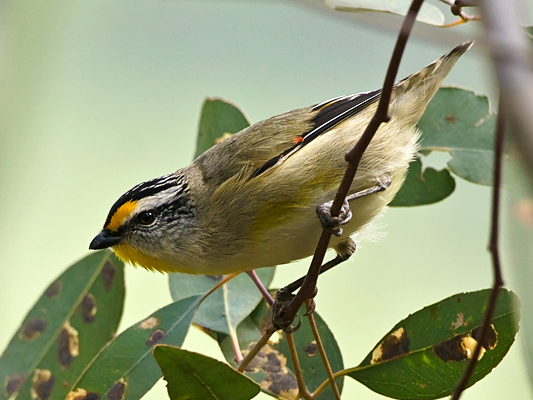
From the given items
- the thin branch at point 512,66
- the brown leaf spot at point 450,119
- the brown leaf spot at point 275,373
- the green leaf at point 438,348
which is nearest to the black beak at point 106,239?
the brown leaf spot at point 275,373

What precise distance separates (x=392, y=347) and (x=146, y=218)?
1.09m

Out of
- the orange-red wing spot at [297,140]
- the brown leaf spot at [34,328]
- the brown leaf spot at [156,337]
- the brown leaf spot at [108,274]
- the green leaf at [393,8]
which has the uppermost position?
the green leaf at [393,8]

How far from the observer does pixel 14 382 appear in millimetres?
2656

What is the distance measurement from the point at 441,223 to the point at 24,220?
3.65m

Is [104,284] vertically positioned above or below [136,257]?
below

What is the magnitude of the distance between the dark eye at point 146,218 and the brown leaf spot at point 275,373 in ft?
2.33

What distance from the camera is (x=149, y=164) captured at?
508 cm

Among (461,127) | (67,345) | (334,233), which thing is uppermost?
(334,233)

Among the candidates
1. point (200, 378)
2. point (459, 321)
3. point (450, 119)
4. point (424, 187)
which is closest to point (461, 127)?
point (450, 119)

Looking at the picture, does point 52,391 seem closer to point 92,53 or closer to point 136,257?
point 136,257

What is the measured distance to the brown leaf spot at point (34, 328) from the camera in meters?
2.74

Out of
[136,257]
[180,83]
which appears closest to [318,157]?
[136,257]

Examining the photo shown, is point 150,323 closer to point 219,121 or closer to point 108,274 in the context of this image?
point 108,274

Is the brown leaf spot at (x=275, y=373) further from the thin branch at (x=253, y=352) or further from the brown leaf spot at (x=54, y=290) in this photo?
the brown leaf spot at (x=54, y=290)
